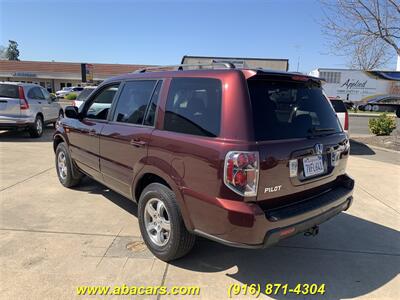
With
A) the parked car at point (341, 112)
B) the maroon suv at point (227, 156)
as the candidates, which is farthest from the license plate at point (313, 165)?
the parked car at point (341, 112)

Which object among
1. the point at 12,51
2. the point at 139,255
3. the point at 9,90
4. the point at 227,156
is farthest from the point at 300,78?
the point at 12,51

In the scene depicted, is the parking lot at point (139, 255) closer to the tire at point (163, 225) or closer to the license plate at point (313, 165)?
the tire at point (163, 225)

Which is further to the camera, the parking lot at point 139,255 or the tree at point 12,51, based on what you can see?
the tree at point 12,51

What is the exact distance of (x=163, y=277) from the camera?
3170mm

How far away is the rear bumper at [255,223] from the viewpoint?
2607 millimetres

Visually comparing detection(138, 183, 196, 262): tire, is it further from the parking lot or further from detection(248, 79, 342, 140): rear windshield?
detection(248, 79, 342, 140): rear windshield

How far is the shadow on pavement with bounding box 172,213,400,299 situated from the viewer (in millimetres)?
3203

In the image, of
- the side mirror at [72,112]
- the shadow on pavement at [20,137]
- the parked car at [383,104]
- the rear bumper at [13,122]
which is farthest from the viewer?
the parked car at [383,104]

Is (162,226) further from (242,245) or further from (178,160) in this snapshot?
→ (242,245)

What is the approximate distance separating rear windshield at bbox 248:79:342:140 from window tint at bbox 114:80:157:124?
1.31 m

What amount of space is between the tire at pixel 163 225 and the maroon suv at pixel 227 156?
0.04 feet

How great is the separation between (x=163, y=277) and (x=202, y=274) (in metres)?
0.37

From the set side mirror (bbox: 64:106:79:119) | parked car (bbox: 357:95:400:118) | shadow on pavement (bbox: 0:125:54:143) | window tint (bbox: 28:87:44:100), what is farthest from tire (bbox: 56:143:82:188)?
parked car (bbox: 357:95:400:118)

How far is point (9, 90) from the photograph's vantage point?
10.2 m
